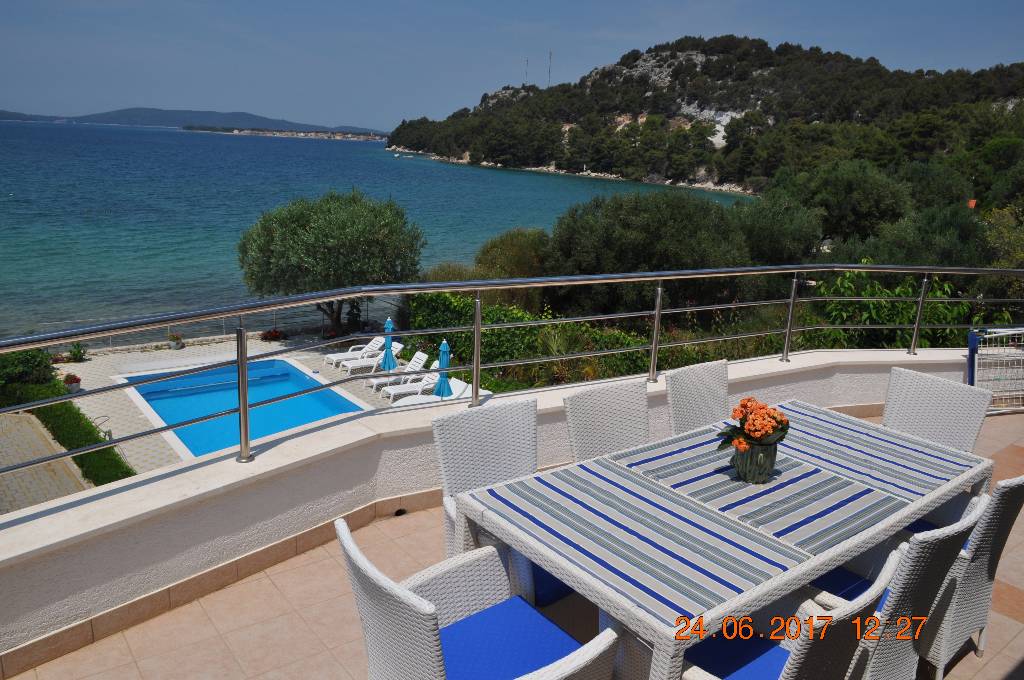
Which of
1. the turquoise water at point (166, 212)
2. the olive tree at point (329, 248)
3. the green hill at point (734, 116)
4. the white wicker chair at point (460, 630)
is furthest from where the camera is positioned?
the green hill at point (734, 116)

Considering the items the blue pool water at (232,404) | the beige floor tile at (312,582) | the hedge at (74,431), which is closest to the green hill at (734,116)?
the blue pool water at (232,404)

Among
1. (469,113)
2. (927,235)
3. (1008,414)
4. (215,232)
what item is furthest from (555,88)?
(1008,414)

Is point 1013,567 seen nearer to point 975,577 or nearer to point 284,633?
point 975,577

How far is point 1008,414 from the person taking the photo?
20.2 feet

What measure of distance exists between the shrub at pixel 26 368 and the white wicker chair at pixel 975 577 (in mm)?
18420

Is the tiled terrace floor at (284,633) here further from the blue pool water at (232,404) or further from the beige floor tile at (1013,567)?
the blue pool water at (232,404)

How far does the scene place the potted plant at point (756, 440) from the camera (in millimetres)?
2783

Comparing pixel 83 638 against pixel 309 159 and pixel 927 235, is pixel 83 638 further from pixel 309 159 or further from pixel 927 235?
pixel 309 159

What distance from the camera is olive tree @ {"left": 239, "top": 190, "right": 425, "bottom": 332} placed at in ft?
79.7

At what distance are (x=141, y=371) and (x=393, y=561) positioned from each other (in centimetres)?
1688

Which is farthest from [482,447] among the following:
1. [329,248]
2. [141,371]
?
[329,248]

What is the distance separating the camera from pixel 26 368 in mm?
16406

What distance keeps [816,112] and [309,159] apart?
79.5m

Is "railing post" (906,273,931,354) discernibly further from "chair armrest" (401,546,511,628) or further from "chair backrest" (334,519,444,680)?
"chair backrest" (334,519,444,680)
